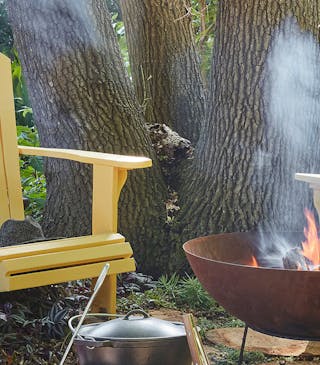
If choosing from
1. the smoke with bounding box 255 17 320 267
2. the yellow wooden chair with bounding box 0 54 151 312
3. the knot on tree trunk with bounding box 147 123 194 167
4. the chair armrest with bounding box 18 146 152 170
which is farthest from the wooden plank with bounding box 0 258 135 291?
the knot on tree trunk with bounding box 147 123 194 167

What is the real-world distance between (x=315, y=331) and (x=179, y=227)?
1.56m

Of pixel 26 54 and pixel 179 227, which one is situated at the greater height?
pixel 26 54

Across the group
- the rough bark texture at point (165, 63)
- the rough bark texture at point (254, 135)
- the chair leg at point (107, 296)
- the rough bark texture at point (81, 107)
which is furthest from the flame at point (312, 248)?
the rough bark texture at point (165, 63)

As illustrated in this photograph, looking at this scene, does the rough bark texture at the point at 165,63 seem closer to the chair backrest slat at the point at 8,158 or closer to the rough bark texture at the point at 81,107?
the rough bark texture at the point at 81,107

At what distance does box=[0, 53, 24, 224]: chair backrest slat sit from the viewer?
127 inches

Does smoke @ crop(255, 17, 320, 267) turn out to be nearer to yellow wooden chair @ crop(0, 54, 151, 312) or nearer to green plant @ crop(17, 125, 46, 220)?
yellow wooden chair @ crop(0, 54, 151, 312)

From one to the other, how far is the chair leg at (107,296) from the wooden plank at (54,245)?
0.52 ft

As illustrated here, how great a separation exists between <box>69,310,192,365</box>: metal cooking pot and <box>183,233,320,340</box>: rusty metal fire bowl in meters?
0.17

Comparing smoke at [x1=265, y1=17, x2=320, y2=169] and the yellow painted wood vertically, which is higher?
smoke at [x1=265, y1=17, x2=320, y2=169]

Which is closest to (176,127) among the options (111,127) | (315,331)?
(111,127)

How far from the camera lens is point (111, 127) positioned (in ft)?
11.7

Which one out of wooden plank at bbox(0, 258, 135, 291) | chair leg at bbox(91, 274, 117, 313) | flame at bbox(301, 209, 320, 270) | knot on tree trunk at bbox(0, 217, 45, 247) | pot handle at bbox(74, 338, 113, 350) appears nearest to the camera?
pot handle at bbox(74, 338, 113, 350)

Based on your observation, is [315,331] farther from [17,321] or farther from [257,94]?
[257,94]

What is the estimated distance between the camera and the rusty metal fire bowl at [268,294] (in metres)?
2.00
